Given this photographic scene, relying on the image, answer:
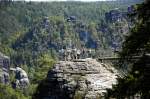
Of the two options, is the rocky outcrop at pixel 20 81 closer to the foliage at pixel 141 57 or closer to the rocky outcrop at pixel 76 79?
the rocky outcrop at pixel 76 79

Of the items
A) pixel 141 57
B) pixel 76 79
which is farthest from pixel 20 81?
pixel 141 57

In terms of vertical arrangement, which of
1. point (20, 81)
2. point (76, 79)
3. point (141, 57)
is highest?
point (141, 57)

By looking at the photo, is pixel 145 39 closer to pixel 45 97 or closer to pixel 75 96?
pixel 75 96

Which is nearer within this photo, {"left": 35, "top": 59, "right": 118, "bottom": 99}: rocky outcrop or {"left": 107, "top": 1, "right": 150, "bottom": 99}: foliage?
{"left": 107, "top": 1, "right": 150, "bottom": 99}: foliage

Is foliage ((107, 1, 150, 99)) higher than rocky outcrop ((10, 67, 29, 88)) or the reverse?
higher

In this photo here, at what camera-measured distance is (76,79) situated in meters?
26.7

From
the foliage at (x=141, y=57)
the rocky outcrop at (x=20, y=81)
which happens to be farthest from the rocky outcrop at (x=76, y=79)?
the rocky outcrop at (x=20, y=81)

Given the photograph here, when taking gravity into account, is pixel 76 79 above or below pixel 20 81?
above

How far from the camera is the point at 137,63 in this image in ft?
44.0

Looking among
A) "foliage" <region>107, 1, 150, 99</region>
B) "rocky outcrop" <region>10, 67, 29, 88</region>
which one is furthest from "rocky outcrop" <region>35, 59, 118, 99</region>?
"rocky outcrop" <region>10, 67, 29, 88</region>

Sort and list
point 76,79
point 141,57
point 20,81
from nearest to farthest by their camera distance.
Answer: point 141,57
point 76,79
point 20,81

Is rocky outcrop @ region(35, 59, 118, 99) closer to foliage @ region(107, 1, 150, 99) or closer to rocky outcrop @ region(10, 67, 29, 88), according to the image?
foliage @ region(107, 1, 150, 99)

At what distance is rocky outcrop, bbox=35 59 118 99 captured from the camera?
25766 millimetres

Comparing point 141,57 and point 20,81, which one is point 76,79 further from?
point 20,81
